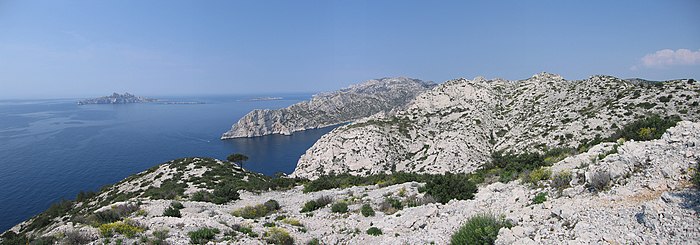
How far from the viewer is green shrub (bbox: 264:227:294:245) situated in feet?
43.0

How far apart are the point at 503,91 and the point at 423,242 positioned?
87428mm

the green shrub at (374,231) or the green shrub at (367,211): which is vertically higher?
the green shrub at (374,231)

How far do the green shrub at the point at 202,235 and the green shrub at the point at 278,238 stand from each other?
2.18 m

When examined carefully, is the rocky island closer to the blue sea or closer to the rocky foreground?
the rocky foreground

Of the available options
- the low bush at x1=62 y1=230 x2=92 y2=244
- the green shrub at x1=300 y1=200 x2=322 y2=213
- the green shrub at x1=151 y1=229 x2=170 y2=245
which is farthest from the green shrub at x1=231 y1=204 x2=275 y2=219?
the low bush at x1=62 y1=230 x2=92 y2=244

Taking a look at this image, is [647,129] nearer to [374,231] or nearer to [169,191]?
[374,231]

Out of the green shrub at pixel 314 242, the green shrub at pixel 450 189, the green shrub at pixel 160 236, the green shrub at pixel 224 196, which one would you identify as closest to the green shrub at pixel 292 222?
the green shrub at pixel 314 242

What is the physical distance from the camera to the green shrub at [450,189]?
16.9 meters

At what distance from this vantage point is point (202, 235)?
1267 centimetres

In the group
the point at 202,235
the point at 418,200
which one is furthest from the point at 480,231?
the point at 202,235

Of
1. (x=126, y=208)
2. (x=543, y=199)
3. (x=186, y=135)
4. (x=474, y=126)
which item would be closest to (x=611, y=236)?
(x=543, y=199)

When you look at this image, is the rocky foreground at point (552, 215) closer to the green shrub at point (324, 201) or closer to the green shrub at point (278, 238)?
the green shrub at point (278, 238)

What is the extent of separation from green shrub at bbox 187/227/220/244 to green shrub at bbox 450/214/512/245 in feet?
30.6

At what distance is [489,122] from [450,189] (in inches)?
2292
